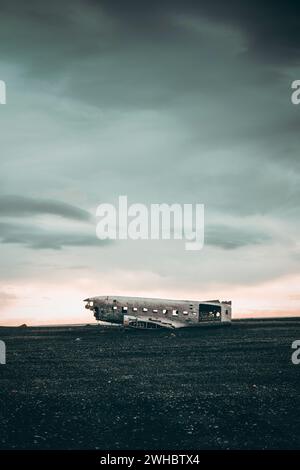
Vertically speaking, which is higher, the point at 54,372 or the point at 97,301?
the point at 97,301

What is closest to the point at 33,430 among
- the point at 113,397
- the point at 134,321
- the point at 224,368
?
the point at 113,397

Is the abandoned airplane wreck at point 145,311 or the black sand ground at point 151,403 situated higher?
the abandoned airplane wreck at point 145,311

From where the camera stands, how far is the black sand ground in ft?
52.5

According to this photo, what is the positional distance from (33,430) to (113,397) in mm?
6668

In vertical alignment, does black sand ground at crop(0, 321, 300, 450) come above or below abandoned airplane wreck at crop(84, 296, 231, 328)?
below

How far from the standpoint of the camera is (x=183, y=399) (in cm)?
2270

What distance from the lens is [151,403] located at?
21.7 metres

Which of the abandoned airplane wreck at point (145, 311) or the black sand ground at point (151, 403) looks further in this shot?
the abandoned airplane wreck at point (145, 311)

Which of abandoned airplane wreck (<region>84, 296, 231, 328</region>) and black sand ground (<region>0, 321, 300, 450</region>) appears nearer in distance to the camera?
black sand ground (<region>0, 321, 300, 450</region>)

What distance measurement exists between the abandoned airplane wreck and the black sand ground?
93.9 ft

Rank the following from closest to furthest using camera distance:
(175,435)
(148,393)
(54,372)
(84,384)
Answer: (175,435), (148,393), (84,384), (54,372)

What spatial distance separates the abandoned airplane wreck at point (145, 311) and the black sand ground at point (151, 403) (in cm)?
2861

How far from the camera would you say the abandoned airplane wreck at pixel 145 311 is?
67625 millimetres
